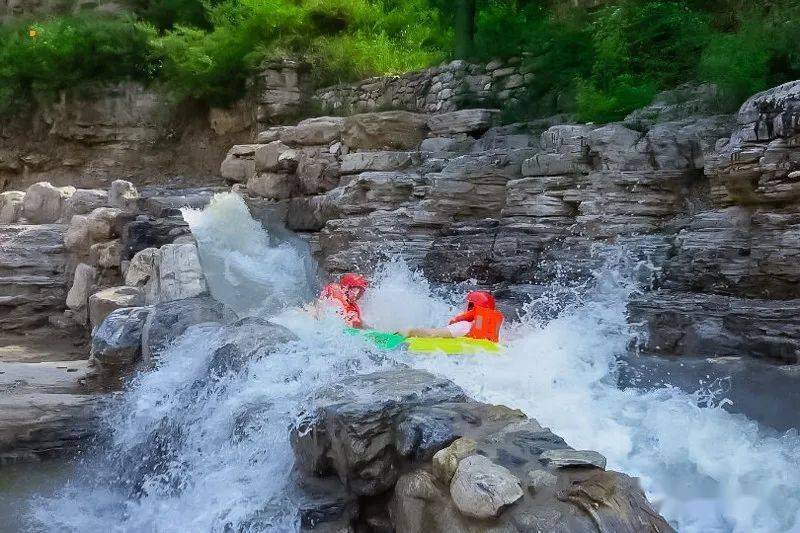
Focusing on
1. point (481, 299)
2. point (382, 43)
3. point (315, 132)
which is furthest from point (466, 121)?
point (481, 299)

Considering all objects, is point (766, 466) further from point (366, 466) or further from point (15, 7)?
point (15, 7)

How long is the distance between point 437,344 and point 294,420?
81.6 inches

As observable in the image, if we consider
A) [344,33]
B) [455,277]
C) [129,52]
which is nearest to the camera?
[455,277]

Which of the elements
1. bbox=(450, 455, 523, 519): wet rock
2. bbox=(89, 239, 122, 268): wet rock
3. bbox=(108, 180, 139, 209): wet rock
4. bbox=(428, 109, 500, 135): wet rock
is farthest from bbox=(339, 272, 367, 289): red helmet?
bbox=(450, 455, 523, 519): wet rock

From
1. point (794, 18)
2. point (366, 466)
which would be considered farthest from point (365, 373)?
point (794, 18)

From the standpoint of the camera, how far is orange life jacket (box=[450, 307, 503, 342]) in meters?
6.43

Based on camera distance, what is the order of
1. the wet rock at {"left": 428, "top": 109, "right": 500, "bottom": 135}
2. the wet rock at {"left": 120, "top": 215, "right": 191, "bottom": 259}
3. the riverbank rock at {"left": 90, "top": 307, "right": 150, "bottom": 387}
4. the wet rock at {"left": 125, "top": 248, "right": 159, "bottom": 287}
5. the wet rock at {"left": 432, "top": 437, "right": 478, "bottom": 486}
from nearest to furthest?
the wet rock at {"left": 432, "top": 437, "right": 478, "bottom": 486} → the riverbank rock at {"left": 90, "top": 307, "right": 150, "bottom": 387} → the wet rock at {"left": 125, "top": 248, "right": 159, "bottom": 287} → the wet rock at {"left": 120, "top": 215, "right": 191, "bottom": 259} → the wet rock at {"left": 428, "top": 109, "right": 500, "bottom": 135}

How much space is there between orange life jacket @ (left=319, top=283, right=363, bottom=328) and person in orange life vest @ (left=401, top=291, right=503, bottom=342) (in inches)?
35.7

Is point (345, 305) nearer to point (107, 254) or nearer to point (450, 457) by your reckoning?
point (107, 254)

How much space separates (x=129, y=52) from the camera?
16984mm

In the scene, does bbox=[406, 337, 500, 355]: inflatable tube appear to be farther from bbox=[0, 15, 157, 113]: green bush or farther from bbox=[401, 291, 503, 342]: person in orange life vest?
bbox=[0, 15, 157, 113]: green bush

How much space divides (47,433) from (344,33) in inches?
472

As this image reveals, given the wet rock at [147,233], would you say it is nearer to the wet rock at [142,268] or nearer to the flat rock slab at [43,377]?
the wet rock at [142,268]

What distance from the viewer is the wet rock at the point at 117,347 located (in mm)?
6719
